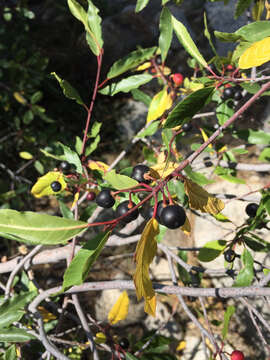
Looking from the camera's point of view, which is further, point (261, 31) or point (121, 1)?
point (121, 1)

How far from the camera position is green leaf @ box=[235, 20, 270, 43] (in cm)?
69

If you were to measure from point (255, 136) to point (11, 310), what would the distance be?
48.5 inches

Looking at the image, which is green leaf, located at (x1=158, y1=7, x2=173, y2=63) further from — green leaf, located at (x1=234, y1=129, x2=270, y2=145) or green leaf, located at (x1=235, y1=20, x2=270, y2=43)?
green leaf, located at (x1=234, y1=129, x2=270, y2=145)

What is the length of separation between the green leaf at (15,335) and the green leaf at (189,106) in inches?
32.4

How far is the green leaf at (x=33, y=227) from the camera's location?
49cm

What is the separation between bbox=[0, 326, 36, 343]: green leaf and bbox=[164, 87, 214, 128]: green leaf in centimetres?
82

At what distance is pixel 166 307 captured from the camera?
2.61 m

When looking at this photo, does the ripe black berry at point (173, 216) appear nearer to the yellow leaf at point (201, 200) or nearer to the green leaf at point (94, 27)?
the yellow leaf at point (201, 200)

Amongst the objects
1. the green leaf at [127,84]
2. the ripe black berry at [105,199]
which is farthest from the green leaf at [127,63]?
the ripe black berry at [105,199]

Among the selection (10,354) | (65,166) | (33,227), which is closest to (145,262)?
(33,227)

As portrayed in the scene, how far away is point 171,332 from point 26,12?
297cm

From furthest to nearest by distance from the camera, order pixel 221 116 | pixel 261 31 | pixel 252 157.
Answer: pixel 252 157, pixel 221 116, pixel 261 31

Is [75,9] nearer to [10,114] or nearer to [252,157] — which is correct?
[10,114]

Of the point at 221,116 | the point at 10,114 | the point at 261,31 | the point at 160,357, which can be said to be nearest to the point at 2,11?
the point at 10,114
